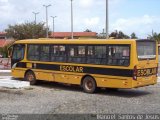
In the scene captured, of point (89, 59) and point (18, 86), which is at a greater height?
point (89, 59)

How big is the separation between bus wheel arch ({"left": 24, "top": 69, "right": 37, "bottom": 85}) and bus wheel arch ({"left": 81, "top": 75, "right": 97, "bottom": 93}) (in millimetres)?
3618

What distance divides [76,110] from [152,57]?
6.06m

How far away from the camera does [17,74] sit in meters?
22.5

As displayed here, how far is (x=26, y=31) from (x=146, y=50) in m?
64.0

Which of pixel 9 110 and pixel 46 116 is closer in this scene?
pixel 46 116

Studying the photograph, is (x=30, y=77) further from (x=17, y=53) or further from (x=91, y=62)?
(x=91, y=62)

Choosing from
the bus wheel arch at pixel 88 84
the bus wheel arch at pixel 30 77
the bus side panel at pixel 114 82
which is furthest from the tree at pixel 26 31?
the bus side panel at pixel 114 82

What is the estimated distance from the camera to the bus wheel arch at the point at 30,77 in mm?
21594

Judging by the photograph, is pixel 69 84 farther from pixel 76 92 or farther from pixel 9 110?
pixel 9 110

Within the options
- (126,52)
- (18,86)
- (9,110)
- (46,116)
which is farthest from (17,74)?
(46,116)

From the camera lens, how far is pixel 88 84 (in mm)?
18672

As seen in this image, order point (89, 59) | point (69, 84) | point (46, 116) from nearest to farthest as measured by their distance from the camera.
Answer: point (46, 116)
point (89, 59)
point (69, 84)

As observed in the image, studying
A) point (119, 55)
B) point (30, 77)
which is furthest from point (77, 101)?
point (30, 77)

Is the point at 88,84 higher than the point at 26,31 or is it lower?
lower
